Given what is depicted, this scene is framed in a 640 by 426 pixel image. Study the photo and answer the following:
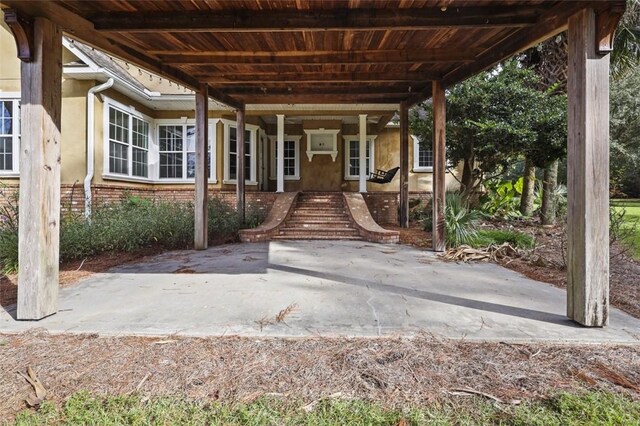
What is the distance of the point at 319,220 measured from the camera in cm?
902

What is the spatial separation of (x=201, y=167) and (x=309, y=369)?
18.1ft

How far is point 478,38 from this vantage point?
181 inches

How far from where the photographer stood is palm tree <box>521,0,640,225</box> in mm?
9148

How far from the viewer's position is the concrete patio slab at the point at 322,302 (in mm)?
2809

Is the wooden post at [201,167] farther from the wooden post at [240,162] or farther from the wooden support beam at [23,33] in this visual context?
the wooden support beam at [23,33]

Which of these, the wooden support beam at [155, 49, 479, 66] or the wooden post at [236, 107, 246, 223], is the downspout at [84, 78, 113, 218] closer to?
the wooden post at [236, 107, 246, 223]

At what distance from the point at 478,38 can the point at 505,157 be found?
5.33 meters

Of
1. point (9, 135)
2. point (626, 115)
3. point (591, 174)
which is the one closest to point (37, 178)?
point (591, 174)

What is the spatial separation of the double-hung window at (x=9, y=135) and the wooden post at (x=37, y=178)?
7878mm

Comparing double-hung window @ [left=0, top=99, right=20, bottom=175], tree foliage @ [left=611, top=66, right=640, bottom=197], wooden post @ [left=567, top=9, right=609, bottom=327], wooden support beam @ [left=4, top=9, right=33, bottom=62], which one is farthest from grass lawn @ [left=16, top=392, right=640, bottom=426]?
tree foliage @ [left=611, top=66, right=640, bottom=197]

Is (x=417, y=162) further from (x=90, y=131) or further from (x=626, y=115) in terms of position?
(x=626, y=115)

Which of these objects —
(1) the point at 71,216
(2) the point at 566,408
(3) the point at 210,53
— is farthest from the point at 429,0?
(1) the point at 71,216

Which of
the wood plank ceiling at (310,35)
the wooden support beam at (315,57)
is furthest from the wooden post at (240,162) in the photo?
the wooden support beam at (315,57)

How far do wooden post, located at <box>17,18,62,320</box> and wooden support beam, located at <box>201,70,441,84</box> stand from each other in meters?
3.40
